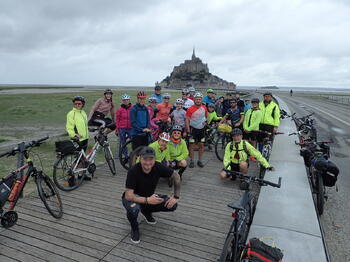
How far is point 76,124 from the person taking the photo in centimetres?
645

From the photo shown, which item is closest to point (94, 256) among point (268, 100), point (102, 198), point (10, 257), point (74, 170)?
point (10, 257)

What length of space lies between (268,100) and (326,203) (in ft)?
11.3

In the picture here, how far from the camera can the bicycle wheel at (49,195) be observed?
485cm

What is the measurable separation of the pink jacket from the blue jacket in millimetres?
479

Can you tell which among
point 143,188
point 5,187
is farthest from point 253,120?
point 5,187

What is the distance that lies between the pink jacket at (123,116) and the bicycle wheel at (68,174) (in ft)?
5.63

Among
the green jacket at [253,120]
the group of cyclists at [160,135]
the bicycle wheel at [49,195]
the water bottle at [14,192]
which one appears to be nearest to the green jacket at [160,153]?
the group of cyclists at [160,135]

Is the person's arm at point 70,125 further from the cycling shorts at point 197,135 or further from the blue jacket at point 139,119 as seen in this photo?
the cycling shorts at point 197,135

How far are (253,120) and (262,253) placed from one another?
552 centimetres

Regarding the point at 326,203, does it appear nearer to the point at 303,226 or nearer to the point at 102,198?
the point at 303,226

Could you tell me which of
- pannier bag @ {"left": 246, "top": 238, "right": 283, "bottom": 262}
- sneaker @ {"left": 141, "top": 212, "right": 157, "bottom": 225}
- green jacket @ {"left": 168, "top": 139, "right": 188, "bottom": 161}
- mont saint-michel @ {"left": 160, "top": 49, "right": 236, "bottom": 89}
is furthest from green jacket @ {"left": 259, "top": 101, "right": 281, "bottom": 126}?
mont saint-michel @ {"left": 160, "top": 49, "right": 236, "bottom": 89}

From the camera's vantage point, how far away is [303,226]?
4.53 meters

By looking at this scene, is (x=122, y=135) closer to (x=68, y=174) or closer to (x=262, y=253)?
(x=68, y=174)

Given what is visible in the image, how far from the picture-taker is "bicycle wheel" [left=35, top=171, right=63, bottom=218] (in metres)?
4.85
